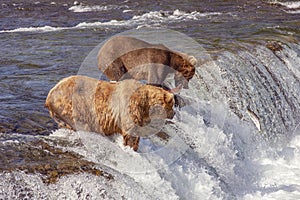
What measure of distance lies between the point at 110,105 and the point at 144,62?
4.19 feet

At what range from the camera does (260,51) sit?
32.5 ft

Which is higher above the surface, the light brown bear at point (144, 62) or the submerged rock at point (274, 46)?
the light brown bear at point (144, 62)

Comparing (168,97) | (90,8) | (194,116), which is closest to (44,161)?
(168,97)

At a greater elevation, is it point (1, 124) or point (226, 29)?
point (1, 124)

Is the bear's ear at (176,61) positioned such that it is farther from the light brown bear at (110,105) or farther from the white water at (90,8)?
the white water at (90,8)

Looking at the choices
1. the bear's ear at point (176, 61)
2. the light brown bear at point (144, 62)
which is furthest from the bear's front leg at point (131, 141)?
the bear's ear at point (176, 61)

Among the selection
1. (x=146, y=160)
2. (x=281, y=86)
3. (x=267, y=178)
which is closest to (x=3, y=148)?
(x=146, y=160)

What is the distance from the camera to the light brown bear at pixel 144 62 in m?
6.26

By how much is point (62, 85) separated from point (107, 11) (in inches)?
546

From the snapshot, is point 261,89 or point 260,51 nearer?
point 261,89

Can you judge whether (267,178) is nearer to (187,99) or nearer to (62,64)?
(187,99)

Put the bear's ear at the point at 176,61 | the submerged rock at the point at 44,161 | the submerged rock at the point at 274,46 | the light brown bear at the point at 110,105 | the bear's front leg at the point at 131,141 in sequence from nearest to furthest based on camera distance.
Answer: the submerged rock at the point at 44,161 < the light brown bear at the point at 110,105 < the bear's front leg at the point at 131,141 < the bear's ear at the point at 176,61 < the submerged rock at the point at 274,46

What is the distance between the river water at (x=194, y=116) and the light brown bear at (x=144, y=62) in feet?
1.94

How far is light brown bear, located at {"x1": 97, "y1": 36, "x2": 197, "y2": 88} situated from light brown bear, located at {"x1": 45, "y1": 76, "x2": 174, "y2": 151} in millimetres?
1000
